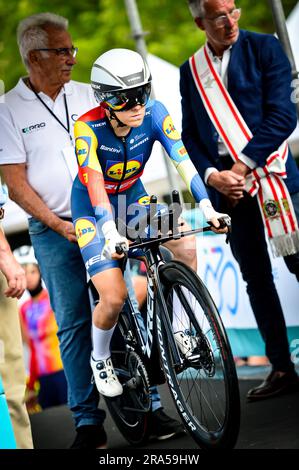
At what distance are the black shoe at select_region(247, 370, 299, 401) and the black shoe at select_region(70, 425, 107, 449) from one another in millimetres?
1119

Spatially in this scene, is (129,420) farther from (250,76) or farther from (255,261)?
(250,76)

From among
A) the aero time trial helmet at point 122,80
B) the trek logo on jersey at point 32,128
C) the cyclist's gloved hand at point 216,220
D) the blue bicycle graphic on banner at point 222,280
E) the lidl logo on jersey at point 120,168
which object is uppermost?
the aero time trial helmet at point 122,80

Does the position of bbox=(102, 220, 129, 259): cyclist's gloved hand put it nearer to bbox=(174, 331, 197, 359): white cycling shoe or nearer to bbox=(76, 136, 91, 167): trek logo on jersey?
bbox=(76, 136, 91, 167): trek logo on jersey

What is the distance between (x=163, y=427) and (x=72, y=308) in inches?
34.5

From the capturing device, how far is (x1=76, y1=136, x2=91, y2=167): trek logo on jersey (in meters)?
5.52

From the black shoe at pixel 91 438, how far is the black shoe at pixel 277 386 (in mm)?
1119

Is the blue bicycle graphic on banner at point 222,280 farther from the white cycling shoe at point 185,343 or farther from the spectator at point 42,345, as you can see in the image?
the white cycling shoe at point 185,343

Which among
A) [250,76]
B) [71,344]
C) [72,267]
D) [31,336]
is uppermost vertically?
[250,76]

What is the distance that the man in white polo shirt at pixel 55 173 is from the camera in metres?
6.34

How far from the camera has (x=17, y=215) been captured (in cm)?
1439

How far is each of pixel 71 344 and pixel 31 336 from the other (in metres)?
5.55

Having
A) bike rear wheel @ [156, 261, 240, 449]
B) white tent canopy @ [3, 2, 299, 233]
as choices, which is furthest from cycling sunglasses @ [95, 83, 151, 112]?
white tent canopy @ [3, 2, 299, 233]

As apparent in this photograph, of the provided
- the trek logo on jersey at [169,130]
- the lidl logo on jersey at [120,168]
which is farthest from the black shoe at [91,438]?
the trek logo on jersey at [169,130]
